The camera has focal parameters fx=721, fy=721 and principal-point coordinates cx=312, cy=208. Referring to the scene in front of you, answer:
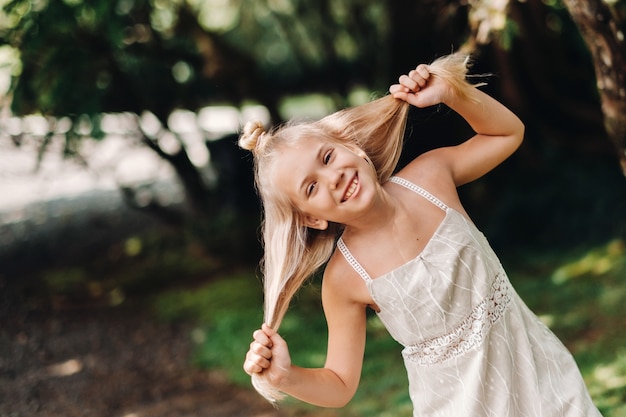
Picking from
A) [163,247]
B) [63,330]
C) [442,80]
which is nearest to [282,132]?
[442,80]

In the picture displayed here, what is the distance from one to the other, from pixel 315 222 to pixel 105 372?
137 inches

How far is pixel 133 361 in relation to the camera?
5.24 meters

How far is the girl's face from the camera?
197 cm

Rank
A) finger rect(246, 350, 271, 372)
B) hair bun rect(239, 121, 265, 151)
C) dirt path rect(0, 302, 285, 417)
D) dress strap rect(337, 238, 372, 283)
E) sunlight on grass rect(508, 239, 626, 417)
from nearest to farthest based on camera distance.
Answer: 1. finger rect(246, 350, 271, 372)
2. dress strap rect(337, 238, 372, 283)
3. hair bun rect(239, 121, 265, 151)
4. sunlight on grass rect(508, 239, 626, 417)
5. dirt path rect(0, 302, 285, 417)

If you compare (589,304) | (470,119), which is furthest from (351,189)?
(589,304)

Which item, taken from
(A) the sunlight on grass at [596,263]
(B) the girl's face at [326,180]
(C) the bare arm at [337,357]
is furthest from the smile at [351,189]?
(A) the sunlight on grass at [596,263]

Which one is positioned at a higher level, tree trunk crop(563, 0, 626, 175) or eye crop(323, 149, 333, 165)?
tree trunk crop(563, 0, 626, 175)

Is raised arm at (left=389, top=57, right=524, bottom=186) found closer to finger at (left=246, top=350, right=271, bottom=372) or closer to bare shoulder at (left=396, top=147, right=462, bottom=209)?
bare shoulder at (left=396, top=147, right=462, bottom=209)

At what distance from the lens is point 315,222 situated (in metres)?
2.12

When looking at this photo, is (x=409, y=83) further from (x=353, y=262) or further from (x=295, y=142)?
(x=353, y=262)

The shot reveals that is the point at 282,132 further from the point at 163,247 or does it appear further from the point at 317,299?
the point at 163,247

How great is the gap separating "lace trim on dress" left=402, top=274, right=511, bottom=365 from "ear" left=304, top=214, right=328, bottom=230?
44cm

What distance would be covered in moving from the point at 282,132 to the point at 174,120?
474 centimetres

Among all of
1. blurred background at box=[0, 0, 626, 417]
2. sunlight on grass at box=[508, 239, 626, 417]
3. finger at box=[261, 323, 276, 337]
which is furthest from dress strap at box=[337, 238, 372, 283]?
sunlight on grass at box=[508, 239, 626, 417]
